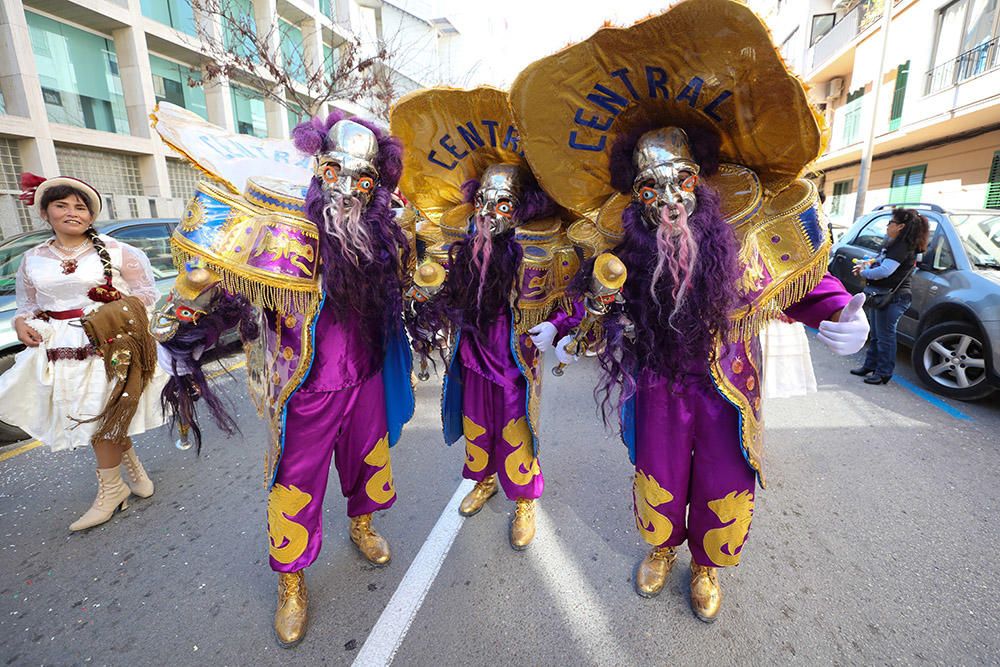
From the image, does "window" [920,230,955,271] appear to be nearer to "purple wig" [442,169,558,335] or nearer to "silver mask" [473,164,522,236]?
"purple wig" [442,169,558,335]

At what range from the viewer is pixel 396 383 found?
2.36 m

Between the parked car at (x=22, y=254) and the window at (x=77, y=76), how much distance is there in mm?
10192

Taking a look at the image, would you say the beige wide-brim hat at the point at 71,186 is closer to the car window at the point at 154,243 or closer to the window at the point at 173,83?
the car window at the point at 154,243

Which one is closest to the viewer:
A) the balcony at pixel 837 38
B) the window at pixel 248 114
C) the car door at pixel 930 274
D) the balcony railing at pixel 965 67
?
the car door at pixel 930 274

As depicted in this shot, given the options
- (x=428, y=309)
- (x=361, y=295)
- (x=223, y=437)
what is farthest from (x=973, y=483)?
(x=223, y=437)

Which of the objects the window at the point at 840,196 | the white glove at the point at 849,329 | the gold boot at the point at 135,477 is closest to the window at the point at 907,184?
the window at the point at 840,196

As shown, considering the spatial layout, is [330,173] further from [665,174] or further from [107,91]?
[107,91]

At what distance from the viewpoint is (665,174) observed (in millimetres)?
1672

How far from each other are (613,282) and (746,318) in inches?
A: 22.4

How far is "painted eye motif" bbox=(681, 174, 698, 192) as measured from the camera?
169cm

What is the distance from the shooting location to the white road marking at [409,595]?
191 centimetres

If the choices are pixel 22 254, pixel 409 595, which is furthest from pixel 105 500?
pixel 22 254

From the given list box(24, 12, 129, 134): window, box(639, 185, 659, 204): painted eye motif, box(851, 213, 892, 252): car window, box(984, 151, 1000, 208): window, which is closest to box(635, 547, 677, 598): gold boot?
box(639, 185, 659, 204): painted eye motif

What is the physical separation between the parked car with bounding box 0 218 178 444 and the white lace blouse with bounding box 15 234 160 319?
3.36 ft
